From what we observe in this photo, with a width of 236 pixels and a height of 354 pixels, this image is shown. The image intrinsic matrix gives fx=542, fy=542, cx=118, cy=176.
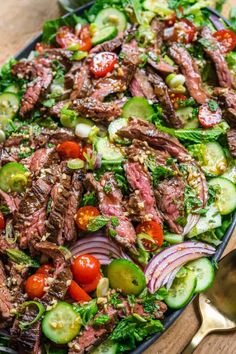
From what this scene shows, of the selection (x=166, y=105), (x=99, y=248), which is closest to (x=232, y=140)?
(x=166, y=105)

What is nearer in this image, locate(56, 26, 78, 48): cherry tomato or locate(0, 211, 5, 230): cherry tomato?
locate(0, 211, 5, 230): cherry tomato

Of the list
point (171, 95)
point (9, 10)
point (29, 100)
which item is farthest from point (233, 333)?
point (9, 10)

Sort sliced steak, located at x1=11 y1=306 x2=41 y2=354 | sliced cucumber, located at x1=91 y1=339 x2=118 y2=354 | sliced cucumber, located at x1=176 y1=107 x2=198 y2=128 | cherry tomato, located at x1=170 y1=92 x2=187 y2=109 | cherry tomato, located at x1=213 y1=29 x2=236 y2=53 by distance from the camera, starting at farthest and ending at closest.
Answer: cherry tomato, located at x1=213 y1=29 x2=236 y2=53, cherry tomato, located at x1=170 y1=92 x2=187 y2=109, sliced cucumber, located at x1=176 y1=107 x2=198 y2=128, sliced cucumber, located at x1=91 y1=339 x2=118 y2=354, sliced steak, located at x1=11 y1=306 x2=41 y2=354

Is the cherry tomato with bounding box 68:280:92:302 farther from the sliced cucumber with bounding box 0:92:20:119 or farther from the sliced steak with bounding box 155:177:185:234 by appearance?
the sliced cucumber with bounding box 0:92:20:119

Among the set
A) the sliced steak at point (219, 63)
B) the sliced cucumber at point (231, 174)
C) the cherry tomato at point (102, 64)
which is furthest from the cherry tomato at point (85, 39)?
the sliced cucumber at point (231, 174)

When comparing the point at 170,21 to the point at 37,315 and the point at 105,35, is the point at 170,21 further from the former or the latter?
the point at 37,315

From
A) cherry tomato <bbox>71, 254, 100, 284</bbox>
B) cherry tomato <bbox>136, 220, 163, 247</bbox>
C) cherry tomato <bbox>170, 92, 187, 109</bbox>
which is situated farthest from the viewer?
cherry tomato <bbox>170, 92, 187, 109</bbox>

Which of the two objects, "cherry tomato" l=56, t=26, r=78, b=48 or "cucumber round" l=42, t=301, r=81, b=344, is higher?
"cherry tomato" l=56, t=26, r=78, b=48

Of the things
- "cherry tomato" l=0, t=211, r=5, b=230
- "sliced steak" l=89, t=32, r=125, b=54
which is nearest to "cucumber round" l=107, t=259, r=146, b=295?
"cherry tomato" l=0, t=211, r=5, b=230
